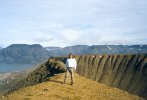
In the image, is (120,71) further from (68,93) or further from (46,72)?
(68,93)

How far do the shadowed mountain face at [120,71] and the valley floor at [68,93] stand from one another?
399 feet

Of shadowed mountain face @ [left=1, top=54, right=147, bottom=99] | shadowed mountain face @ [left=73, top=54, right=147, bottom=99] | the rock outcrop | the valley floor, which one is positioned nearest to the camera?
the valley floor

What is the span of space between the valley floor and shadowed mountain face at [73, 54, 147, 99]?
12155 centimetres

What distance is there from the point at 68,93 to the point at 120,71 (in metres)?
158

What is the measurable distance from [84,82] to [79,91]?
404cm

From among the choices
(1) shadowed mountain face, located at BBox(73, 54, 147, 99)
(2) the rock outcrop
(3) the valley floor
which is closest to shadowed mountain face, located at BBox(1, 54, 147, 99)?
(1) shadowed mountain face, located at BBox(73, 54, 147, 99)

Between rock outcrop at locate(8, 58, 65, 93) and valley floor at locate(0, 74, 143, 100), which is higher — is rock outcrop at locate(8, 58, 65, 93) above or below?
below

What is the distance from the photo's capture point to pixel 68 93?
89.7ft

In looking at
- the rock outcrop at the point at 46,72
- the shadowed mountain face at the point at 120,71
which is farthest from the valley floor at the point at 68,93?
the shadowed mountain face at the point at 120,71

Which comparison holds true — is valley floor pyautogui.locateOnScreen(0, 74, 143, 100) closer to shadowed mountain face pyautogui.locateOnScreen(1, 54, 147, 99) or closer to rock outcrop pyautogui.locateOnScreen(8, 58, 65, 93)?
rock outcrop pyautogui.locateOnScreen(8, 58, 65, 93)

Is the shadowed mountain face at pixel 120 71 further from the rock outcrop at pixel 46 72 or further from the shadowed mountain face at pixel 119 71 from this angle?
the rock outcrop at pixel 46 72

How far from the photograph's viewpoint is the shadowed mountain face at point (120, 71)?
6417 inches

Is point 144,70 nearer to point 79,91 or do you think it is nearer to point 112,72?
point 112,72

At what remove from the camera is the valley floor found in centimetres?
2635
